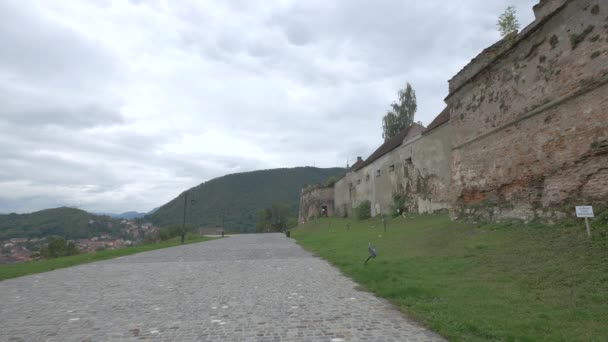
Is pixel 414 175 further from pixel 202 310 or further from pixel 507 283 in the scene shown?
pixel 202 310

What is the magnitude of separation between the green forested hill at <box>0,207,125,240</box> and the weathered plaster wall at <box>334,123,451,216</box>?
83354 millimetres

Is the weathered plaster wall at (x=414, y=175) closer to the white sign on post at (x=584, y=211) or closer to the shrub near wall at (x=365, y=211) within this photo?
the shrub near wall at (x=365, y=211)

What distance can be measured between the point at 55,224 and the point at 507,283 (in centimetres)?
11009

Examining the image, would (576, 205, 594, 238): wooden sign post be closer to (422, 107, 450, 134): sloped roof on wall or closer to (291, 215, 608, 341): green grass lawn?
(291, 215, 608, 341): green grass lawn

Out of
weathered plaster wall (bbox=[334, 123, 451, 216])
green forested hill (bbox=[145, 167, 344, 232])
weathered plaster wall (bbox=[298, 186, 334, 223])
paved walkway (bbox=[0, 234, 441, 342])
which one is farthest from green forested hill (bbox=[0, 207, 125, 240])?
paved walkway (bbox=[0, 234, 441, 342])

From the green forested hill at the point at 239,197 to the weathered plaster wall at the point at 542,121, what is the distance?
97.2 meters

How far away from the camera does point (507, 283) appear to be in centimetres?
659

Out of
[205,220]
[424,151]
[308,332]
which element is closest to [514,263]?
[308,332]

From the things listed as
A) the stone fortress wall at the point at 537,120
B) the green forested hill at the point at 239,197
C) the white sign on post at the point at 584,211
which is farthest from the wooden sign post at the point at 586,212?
the green forested hill at the point at 239,197

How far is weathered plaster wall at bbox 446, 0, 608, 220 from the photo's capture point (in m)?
8.70

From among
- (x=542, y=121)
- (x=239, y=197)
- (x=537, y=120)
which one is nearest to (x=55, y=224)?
(x=239, y=197)

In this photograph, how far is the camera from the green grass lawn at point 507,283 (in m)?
4.55

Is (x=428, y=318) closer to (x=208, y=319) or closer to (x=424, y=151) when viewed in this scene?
(x=208, y=319)

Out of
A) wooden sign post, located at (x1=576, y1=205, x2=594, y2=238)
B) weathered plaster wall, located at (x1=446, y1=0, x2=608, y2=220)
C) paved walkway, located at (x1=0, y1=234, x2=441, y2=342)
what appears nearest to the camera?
paved walkway, located at (x1=0, y1=234, x2=441, y2=342)
